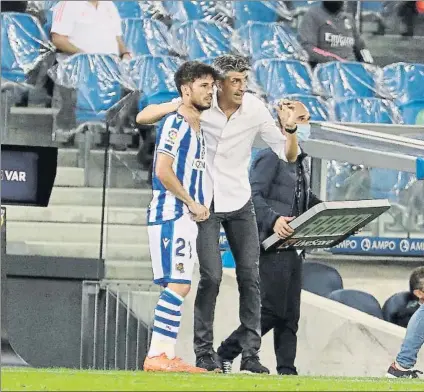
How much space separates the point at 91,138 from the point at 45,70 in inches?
71.7

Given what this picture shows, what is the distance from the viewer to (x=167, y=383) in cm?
552

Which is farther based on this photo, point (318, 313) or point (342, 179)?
point (342, 179)

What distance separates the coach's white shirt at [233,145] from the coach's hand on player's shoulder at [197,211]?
479mm

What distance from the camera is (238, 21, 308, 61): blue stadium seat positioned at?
13.3 m

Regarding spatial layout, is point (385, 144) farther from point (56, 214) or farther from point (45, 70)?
point (45, 70)

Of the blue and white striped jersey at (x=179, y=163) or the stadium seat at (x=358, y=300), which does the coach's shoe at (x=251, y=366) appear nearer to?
the blue and white striped jersey at (x=179, y=163)

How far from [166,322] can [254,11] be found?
24.9 feet

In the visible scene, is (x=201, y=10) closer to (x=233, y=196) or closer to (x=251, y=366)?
(x=233, y=196)

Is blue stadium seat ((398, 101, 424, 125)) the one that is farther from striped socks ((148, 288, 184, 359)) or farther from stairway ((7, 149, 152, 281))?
striped socks ((148, 288, 184, 359))

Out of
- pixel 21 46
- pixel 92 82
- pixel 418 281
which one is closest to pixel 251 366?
pixel 418 281

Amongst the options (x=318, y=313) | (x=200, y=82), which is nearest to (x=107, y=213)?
(x=318, y=313)

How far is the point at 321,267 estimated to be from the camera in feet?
37.6

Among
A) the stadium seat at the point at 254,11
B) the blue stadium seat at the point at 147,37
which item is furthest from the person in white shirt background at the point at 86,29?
the stadium seat at the point at 254,11

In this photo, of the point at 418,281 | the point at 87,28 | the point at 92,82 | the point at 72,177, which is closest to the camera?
the point at 418,281
